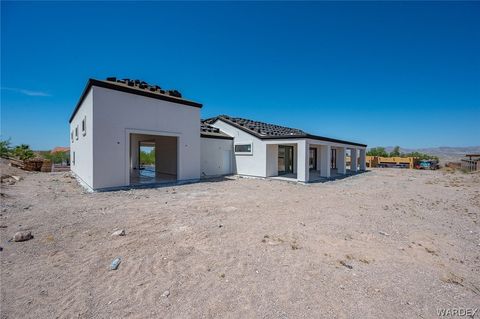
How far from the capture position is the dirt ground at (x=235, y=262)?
255 centimetres

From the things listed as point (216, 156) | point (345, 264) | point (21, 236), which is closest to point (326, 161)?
point (216, 156)

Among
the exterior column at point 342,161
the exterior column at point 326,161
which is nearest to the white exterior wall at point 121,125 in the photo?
the exterior column at point 326,161

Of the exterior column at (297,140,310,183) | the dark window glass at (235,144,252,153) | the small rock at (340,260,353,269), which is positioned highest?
the dark window glass at (235,144,252,153)

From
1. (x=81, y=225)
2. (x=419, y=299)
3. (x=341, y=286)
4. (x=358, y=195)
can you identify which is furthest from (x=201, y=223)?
(x=358, y=195)

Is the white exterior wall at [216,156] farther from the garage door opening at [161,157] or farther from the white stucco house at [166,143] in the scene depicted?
the garage door opening at [161,157]

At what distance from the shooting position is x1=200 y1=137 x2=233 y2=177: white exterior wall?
15.4m

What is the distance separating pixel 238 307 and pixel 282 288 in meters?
0.70

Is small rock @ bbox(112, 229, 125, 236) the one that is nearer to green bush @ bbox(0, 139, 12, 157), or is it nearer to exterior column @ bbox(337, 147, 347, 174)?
exterior column @ bbox(337, 147, 347, 174)

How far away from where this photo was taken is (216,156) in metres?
16.2

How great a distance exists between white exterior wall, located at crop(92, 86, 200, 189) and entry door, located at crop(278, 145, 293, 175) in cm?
770

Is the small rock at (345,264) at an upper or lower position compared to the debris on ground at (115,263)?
lower

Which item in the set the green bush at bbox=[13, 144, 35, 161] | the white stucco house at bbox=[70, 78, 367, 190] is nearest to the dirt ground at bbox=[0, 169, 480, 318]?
the white stucco house at bbox=[70, 78, 367, 190]

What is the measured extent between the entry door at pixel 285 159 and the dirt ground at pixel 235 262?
393 inches

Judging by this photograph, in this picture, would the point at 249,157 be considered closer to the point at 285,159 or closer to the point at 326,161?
the point at 285,159
